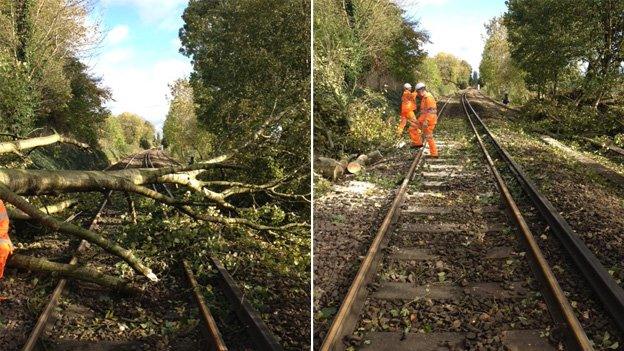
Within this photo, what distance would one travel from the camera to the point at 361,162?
10.6 meters

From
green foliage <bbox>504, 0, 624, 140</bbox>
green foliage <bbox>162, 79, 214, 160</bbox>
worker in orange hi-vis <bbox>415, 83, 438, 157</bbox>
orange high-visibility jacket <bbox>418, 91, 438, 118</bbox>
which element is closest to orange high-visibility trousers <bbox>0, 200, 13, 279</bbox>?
green foliage <bbox>162, 79, 214, 160</bbox>

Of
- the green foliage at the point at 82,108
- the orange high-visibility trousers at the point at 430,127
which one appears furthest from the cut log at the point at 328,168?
the green foliage at the point at 82,108

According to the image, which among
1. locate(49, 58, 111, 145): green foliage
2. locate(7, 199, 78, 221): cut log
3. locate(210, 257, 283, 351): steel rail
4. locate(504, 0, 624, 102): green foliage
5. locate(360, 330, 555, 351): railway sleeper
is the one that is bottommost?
locate(360, 330, 555, 351): railway sleeper

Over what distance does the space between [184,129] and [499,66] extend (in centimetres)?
1204

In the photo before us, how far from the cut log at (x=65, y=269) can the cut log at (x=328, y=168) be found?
6.67m

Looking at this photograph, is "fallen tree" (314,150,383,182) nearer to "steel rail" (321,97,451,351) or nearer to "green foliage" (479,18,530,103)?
"steel rail" (321,97,451,351)

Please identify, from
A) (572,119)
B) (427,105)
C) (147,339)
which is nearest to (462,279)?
(147,339)

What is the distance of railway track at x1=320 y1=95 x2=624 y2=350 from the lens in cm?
307

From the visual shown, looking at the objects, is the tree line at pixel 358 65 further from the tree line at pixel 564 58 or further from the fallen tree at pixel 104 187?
the fallen tree at pixel 104 187

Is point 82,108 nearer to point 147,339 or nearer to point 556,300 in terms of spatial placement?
point 147,339

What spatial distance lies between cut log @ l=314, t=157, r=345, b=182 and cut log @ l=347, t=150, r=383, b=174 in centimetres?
41

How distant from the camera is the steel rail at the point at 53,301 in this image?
1543mm

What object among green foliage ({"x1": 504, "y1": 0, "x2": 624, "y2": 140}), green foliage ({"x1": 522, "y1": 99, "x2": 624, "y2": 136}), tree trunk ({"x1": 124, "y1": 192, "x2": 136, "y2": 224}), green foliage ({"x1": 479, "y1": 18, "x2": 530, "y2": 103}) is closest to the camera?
tree trunk ({"x1": 124, "y1": 192, "x2": 136, "y2": 224})

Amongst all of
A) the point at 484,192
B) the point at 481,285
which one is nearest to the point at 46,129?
the point at 481,285
